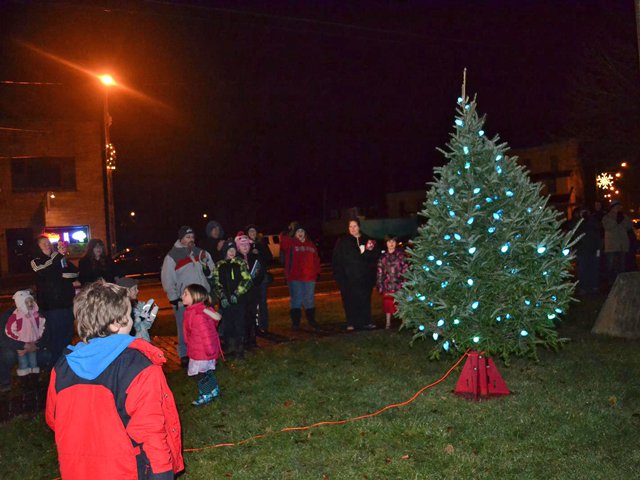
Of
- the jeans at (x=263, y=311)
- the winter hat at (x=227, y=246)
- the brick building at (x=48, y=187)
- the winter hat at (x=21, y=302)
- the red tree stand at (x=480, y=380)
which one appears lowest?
the red tree stand at (x=480, y=380)

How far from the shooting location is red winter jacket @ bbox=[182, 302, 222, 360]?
726cm

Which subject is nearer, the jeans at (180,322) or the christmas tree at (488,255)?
the christmas tree at (488,255)

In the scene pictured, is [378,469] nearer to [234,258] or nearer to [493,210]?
[493,210]

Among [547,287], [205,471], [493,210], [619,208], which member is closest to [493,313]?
[547,287]

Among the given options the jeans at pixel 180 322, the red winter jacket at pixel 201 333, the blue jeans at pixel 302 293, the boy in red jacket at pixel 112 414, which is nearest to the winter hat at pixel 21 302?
the jeans at pixel 180 322

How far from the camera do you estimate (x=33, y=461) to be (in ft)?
19.8

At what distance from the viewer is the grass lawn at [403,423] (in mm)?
5285

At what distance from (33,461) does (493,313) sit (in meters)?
4.70

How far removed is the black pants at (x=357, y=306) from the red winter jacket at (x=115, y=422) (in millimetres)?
8376

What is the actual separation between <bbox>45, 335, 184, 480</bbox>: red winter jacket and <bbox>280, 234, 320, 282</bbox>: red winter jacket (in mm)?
8380

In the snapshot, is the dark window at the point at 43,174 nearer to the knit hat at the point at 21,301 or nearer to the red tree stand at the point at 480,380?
the knit hat at the point at 21,301

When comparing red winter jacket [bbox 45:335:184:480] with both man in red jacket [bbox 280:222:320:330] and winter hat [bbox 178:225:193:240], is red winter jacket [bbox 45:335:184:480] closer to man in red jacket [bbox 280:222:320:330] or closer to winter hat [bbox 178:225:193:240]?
winter hat [bbox 178:225:193:240]

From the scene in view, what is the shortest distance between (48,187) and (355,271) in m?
Result: 27.7

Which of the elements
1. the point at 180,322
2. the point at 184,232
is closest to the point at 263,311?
the point at 180,322
